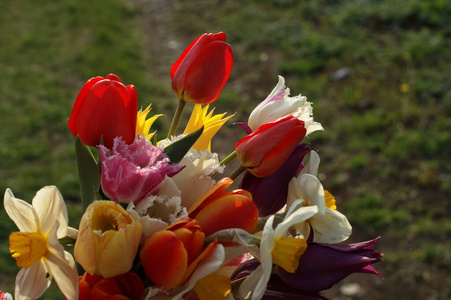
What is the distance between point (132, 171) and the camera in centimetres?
79

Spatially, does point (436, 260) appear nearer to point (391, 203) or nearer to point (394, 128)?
point (391, 203)

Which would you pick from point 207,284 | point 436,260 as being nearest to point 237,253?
point 207,284

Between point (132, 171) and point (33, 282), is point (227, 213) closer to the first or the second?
point (132, 171)

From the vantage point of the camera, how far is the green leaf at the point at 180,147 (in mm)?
887

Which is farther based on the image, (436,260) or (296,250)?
(436,260)

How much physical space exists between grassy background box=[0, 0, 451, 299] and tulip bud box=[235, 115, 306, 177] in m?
2.30

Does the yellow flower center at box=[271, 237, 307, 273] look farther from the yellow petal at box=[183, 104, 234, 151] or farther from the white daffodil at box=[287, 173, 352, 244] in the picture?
the yellow petal at box=[183, 104, 234, 151]

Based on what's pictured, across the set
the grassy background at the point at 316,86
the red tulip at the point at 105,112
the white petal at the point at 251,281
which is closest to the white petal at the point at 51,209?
the red tulip at the point at 105,112

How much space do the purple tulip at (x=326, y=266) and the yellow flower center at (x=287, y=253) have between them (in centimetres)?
2

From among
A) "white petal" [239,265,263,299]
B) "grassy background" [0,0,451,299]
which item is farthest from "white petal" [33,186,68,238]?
"grassy background" [0,0,451,299]

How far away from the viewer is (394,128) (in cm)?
387

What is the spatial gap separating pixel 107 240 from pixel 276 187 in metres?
0.26

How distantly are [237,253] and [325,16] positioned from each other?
174 inches

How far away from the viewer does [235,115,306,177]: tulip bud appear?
86 centimetres
